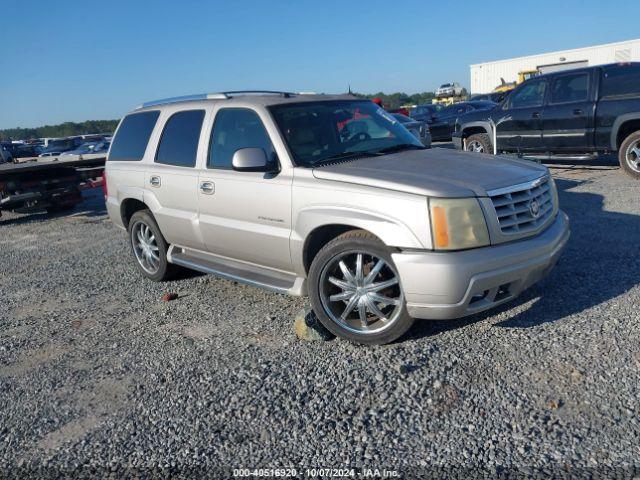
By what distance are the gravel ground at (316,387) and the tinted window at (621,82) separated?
525 cm

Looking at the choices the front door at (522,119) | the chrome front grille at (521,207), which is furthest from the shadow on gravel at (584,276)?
the front door at (522,119)

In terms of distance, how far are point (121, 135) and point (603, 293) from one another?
514 cm

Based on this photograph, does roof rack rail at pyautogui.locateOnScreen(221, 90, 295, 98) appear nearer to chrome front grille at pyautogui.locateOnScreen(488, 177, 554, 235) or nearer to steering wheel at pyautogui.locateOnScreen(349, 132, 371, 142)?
steering wheel at pyautogui.locateOnScreen(349, 132, 371, 142)

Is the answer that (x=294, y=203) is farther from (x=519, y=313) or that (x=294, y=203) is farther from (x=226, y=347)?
(x=519, y=313)

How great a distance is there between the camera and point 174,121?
5.66m

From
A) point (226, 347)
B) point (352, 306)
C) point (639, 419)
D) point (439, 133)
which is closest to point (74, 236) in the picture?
point (226, 347)

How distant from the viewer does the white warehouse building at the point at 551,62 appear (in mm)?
33375

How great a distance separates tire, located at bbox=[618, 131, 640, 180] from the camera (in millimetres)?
9680

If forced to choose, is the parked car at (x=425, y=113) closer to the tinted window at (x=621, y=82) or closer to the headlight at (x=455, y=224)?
the tinted window at (x=621, y=82)

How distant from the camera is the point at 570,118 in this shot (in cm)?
1047

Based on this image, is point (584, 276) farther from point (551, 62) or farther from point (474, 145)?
point (551, 62)

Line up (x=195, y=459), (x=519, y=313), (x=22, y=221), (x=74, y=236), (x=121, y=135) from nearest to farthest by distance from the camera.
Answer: (x=195, y=459), (x=519, y=313), (x=121, y=135), (x=74, y=236), (x=22, y=221)

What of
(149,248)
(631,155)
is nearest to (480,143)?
(631,155)

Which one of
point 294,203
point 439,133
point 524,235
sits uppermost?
point 294,203
